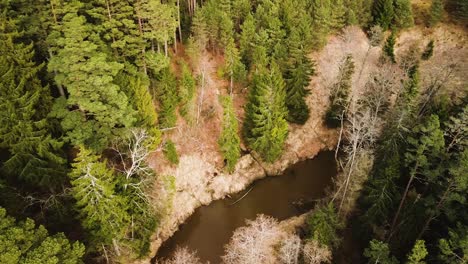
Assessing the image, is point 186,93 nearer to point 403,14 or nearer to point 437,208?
point 437,208

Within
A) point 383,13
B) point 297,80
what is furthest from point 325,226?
point 383,13

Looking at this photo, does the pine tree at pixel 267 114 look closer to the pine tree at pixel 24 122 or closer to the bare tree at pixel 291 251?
the bare tree at pixel 291 251

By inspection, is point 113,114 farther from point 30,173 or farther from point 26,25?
point 26,25

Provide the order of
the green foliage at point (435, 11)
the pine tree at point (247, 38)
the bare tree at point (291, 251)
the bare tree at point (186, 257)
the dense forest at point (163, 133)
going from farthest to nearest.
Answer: the green foliage at point (435, 11) → the pine tree at point (247, 38) → the bare tree at point (186, 257) → the bare tree at point (291, 251) → the dense forest at point (163, 133)

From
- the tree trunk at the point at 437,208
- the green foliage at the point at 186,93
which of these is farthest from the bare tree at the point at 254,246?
the green foliage at the point at 186,93

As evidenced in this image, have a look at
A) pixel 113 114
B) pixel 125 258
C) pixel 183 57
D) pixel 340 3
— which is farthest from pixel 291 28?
pixel 125 258

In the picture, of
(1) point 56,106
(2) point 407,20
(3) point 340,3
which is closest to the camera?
(1) point 56,106
